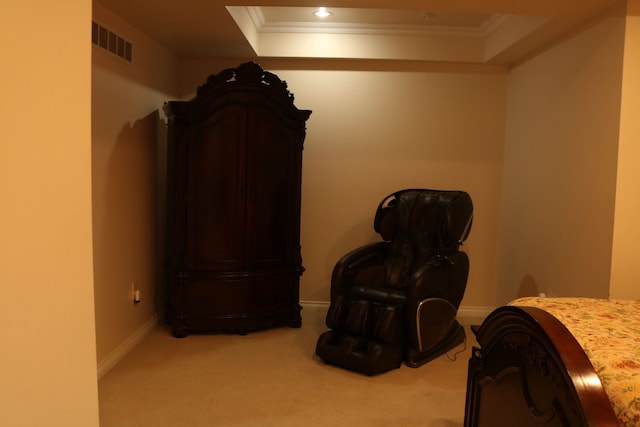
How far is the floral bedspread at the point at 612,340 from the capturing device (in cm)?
129

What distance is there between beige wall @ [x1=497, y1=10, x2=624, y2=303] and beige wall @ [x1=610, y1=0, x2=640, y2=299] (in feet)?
0.13

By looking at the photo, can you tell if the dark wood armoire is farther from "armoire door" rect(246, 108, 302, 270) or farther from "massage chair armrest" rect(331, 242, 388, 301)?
"massage chair armrest" rect(331, 242, 388, 301)

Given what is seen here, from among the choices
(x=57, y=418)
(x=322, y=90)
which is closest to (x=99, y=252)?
(x=57, y=418)

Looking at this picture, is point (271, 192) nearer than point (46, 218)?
No

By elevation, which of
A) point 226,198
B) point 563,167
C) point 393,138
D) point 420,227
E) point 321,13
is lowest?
point 420,227

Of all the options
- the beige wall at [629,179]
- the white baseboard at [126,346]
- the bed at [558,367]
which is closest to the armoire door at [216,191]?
the white baseboard at [126,346]

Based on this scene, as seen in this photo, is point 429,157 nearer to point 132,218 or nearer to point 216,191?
point 216,191

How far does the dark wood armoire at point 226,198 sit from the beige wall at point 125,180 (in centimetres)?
19

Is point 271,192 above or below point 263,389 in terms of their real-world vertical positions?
above

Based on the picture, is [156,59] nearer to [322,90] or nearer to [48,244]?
[322,90]

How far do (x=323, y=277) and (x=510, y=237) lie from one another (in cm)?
167

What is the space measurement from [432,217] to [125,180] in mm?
2184

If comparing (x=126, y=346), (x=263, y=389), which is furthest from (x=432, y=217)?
(x=126, y=346)

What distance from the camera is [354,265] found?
3.89 meters
